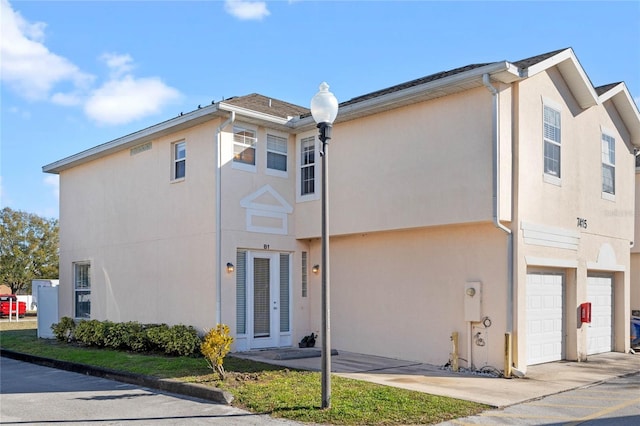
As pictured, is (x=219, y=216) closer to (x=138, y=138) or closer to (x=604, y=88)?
(x=138, y=138)

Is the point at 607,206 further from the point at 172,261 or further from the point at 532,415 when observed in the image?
the point at 172,261

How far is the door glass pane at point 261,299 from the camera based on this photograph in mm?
15055

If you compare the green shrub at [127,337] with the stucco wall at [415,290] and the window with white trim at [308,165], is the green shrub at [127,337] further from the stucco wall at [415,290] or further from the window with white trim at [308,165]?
the window with white trim at [308,165]

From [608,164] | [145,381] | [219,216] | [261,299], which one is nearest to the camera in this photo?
[145,381]

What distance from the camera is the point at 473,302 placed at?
1254cm

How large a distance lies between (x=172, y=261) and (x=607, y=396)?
34.9ft

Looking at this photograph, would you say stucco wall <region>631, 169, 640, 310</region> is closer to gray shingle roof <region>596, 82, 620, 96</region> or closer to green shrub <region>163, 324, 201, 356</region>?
gray shingle roof <region>596, 82, 620, 96</region>

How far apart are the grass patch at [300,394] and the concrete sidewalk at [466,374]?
26.6 inches

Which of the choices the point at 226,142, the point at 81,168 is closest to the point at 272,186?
the point at 226,142

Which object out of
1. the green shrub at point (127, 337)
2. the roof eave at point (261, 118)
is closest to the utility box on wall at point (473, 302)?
the roof eave at point (261, 118)

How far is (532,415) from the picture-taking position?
8672 mm

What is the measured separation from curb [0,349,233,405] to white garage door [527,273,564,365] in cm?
720

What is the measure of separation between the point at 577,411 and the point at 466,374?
3.33m

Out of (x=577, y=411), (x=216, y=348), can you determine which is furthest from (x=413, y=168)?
(x=577, y=411)
